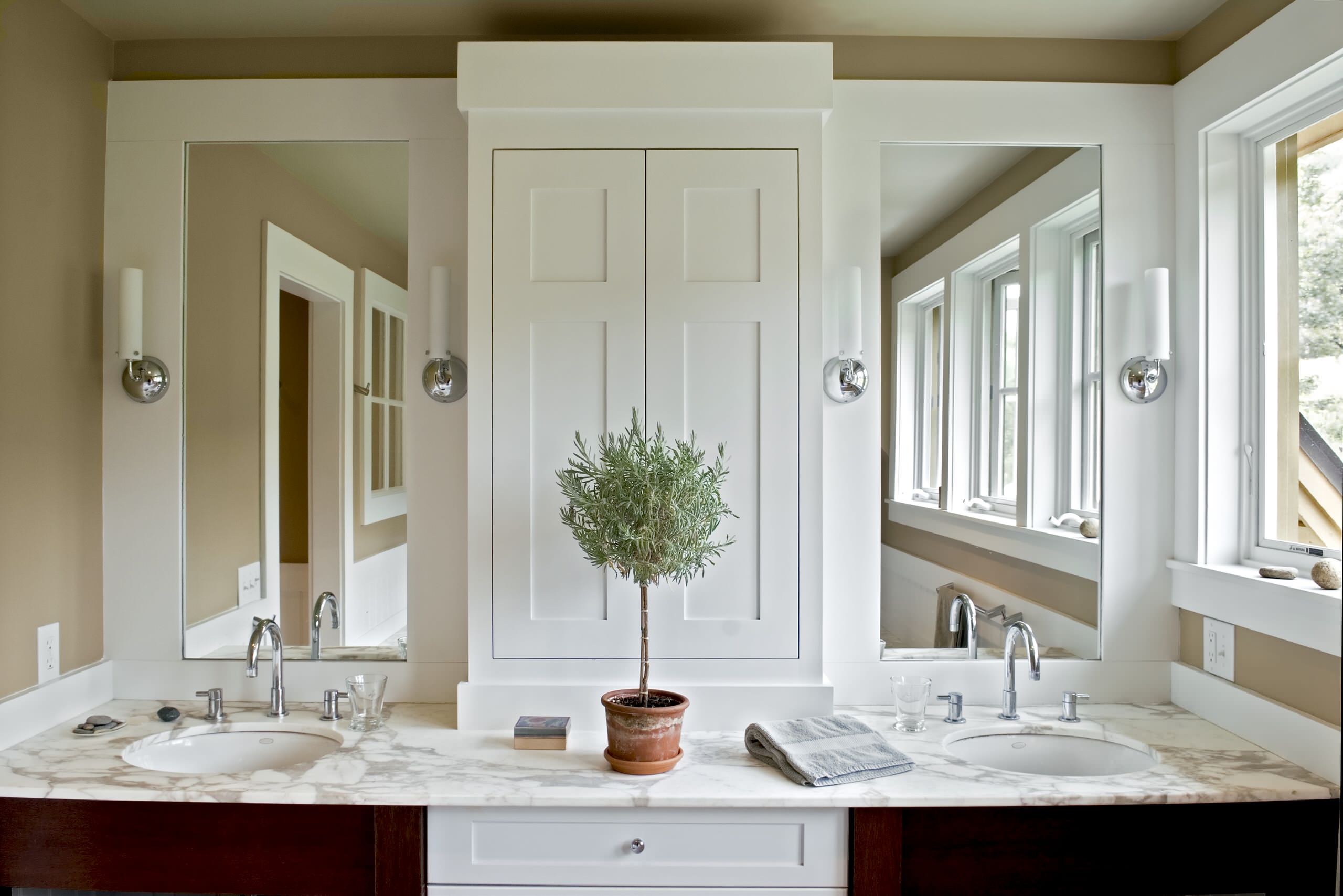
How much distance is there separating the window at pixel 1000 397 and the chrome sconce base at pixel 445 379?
1.33 meters

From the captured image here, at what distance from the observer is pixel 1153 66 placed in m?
2.21

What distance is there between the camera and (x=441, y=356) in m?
2.12

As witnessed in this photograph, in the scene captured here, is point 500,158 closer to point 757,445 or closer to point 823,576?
point 757,445

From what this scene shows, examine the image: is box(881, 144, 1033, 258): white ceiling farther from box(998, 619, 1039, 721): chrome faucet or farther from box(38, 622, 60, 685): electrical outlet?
box(38, 622, 60, 685): electrical outlet

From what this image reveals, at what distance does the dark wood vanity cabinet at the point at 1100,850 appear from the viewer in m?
1.64

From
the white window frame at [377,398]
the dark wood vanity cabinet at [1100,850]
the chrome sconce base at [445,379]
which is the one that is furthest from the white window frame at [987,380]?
the white window frame at [377,398]

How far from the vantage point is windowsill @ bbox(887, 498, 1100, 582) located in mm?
2176

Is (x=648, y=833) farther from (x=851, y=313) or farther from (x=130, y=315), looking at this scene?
(x=130, y=315)

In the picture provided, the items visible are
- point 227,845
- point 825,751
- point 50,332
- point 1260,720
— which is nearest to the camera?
point 227,845

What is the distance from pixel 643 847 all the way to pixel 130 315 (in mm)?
1749

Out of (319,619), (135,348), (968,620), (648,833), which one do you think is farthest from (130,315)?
(968,620)

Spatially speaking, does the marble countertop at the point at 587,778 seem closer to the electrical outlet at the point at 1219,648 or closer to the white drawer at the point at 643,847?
the white drawer at the point at 643,847

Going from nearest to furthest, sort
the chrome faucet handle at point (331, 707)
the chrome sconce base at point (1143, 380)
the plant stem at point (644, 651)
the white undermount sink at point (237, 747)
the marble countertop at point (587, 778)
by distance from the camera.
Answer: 1. the marble countertop at point (587, 778)
2. the plant stem at point (644, 651)
3. the white undermount sink at point (237, 747)
4. the chrome faucet handle at point (331, 707)
5. the chrome sconce base at point (1143, 380)

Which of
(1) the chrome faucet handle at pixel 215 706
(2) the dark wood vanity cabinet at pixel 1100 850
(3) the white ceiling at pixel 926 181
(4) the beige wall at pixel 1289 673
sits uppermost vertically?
(3) the white ceiling at pixel 926 181
